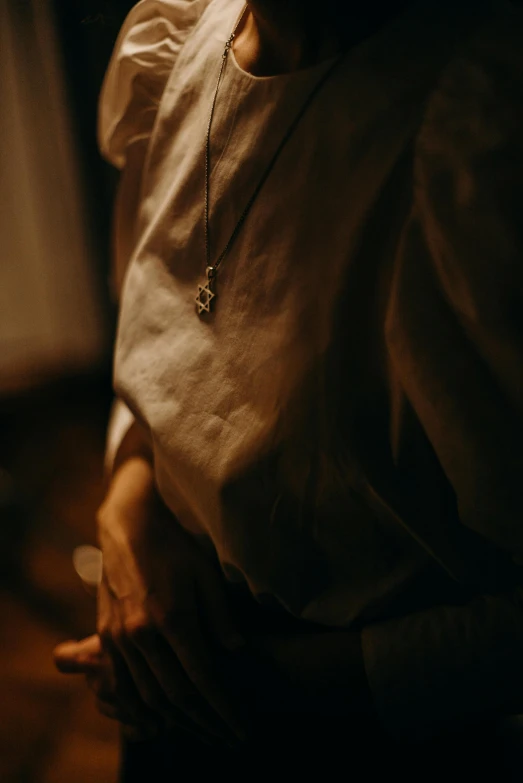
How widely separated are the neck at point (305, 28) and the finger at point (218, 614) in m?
0.50

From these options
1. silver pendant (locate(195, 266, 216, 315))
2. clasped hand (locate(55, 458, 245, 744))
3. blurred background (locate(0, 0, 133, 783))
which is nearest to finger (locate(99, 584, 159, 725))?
clasped hand (locate(55, 458, 245, 744))

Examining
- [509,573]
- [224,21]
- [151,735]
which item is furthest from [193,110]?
[151,735]

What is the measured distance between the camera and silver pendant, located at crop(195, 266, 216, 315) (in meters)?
0.55

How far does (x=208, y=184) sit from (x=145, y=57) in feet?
0.76

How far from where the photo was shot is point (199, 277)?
58cm

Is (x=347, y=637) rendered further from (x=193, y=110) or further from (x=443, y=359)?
(x=193, y=110)

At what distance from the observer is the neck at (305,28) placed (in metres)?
0.46

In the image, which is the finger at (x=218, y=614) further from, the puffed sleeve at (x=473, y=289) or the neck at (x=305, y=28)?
the neck at (x=305, y=28)

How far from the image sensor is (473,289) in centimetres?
37

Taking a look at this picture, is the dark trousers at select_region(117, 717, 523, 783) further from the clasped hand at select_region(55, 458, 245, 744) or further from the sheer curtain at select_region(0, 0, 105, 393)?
the sheer curtain at select_region(0, 0, 105, 393)

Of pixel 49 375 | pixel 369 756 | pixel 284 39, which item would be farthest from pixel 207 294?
pixel 49 375

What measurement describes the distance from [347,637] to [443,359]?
0.96ft

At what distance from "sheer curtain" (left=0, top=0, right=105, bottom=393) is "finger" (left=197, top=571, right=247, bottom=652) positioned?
3.61ft

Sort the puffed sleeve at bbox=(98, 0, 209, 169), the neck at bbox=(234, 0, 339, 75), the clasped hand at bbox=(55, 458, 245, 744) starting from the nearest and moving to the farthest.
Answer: the neck at bbox=(234, 0, 339, 75) → the clasped hand at bbox=(55, 458, 245, 744) → the puffed sleeve at bbox=(98, 0, 209, 169)
